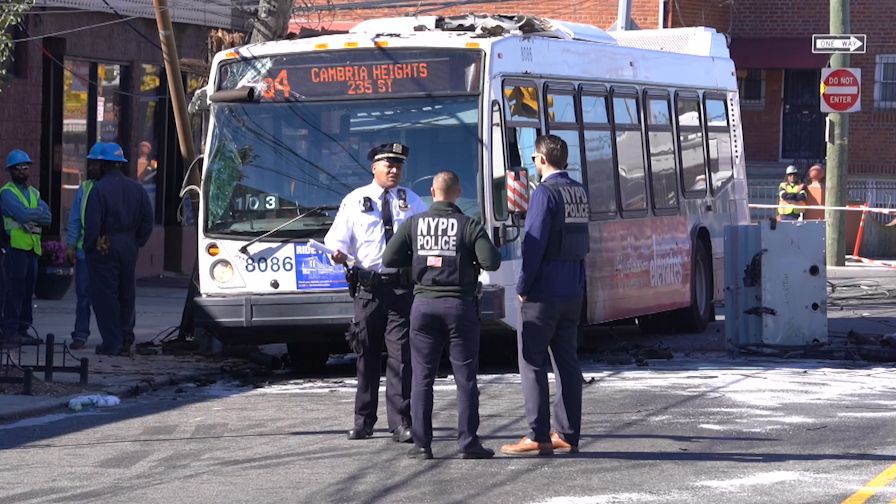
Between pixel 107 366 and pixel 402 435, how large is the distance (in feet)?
15.5

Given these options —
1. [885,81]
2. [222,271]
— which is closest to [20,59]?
[222,271]

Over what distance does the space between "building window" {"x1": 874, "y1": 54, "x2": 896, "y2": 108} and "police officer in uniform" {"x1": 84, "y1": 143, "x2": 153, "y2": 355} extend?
72.1 ft

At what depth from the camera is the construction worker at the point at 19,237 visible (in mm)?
15023

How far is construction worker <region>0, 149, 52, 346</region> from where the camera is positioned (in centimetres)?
1502

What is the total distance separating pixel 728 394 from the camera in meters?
12.2

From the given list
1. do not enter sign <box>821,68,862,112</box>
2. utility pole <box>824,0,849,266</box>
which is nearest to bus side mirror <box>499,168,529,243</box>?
do not enter sign <box>821,68,862,112</box>

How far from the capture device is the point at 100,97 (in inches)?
860

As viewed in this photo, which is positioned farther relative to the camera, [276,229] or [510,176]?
[276,229]

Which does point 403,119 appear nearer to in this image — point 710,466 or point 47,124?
point 710,466

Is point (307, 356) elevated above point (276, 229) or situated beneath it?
situated beneath

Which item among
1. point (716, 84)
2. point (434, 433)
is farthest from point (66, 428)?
point (716, 84)

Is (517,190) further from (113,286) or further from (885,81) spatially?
(885,81)

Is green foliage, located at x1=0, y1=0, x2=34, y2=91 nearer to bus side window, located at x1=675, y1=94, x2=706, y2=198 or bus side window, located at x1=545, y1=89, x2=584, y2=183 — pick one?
bus side window, located at x1=545, y1=89, x2=584, y2=183

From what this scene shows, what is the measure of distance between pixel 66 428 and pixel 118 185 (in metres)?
4.07
